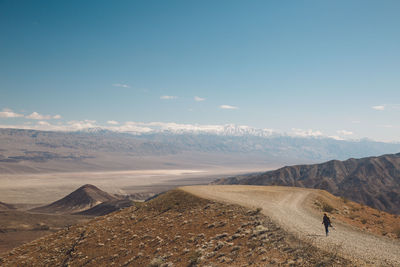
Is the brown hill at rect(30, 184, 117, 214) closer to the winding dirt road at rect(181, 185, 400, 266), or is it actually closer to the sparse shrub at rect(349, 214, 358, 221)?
the winding dirt road at rect(181, 185, 400, 266)

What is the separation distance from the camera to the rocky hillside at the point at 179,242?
1581 cm

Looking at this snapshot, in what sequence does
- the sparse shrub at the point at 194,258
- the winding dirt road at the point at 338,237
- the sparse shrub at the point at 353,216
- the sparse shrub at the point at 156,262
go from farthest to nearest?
the sparse shrub at the point at 353,216 < the sparse shrub at the point at 156,262 < the sparse shrub at the point at 194,258 < the winding dirt road at the point at 338,237

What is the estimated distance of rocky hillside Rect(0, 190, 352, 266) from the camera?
1581cm

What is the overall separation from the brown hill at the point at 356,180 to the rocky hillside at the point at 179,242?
95.2 meters

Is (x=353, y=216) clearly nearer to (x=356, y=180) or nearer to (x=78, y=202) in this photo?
(x=356, y=180)

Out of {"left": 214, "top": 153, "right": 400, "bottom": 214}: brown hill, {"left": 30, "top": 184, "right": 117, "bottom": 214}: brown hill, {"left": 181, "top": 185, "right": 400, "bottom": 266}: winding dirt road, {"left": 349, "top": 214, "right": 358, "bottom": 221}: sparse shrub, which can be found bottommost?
{"left": 30, "top": 184, "right": 117, "bottom": 214}: brown hill

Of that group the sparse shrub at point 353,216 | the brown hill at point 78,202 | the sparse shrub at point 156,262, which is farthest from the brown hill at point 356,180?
the sparse shrub at point 156,262

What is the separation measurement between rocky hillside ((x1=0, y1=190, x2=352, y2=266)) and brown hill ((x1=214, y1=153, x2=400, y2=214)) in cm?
9519

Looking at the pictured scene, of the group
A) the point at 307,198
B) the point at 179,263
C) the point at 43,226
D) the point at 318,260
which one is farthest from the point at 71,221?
the point at 318,260

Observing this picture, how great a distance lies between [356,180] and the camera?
144 m

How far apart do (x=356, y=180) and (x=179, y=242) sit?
14984cm

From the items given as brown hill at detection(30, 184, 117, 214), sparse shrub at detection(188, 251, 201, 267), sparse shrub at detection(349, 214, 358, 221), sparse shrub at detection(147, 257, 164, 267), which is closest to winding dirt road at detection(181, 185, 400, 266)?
sparse shrub at detection(349, 214, 358, 221)

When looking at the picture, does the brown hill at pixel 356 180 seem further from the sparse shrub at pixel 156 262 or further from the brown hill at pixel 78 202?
the sparse shrub at pixel 156 262

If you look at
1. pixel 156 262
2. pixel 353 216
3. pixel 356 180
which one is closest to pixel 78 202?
pixel 353 216
